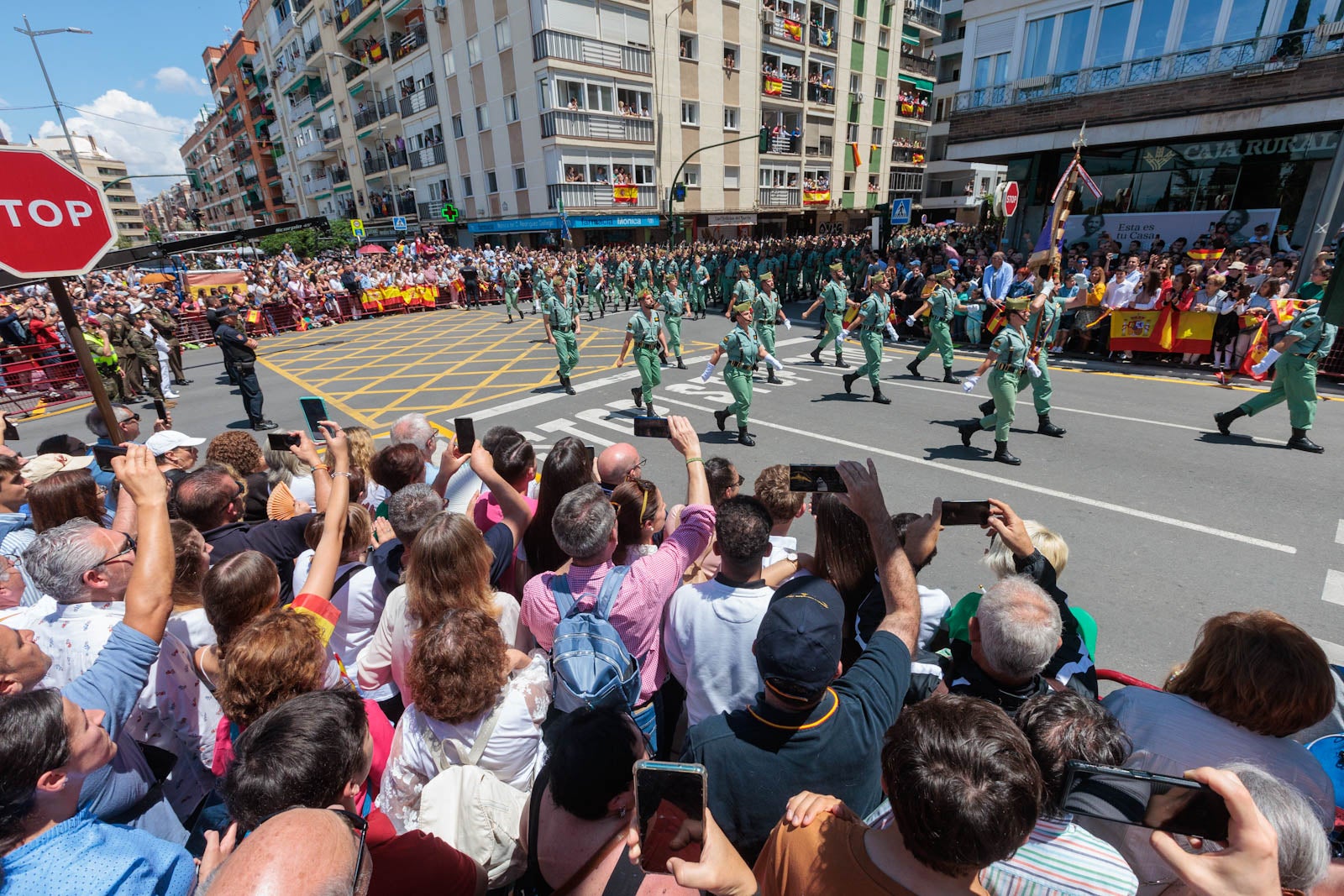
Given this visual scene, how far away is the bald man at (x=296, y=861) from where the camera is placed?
3.42 ft

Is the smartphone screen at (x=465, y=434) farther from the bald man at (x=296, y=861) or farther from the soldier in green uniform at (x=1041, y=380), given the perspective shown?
the soldier in green uniform at (x=1041, y=380)

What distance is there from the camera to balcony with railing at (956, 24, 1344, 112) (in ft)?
45.0

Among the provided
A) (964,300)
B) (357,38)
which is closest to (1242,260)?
(964,300)

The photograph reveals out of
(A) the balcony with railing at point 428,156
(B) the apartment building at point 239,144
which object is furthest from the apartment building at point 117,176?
(A) the balcony with railing at point 428,156

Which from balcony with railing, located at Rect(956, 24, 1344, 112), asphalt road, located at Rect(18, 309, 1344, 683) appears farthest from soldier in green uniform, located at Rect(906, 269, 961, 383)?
balcony with railing, located at Rect(956, 24, 1344, 112)

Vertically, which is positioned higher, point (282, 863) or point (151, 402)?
point (282, 863)

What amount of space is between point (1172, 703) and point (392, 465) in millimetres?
4278

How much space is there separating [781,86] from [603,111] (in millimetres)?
A: 13339

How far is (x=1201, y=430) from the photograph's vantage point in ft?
26.2

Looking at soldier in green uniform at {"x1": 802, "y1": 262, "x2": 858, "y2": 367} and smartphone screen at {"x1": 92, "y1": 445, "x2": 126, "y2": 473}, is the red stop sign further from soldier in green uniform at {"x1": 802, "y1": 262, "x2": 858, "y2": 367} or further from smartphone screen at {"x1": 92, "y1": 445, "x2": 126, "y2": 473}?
soldier in green uniform at {"x1": 802, "y1": 262, "x2": 858, "y2": 367}

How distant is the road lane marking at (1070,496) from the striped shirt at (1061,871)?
4.89m

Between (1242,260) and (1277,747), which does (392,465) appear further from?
(1242,260)

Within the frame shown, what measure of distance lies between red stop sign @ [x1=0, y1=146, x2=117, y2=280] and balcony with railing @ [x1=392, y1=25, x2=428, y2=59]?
4082 centimetres

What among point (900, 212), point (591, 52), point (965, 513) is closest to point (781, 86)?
point (591, 52)
